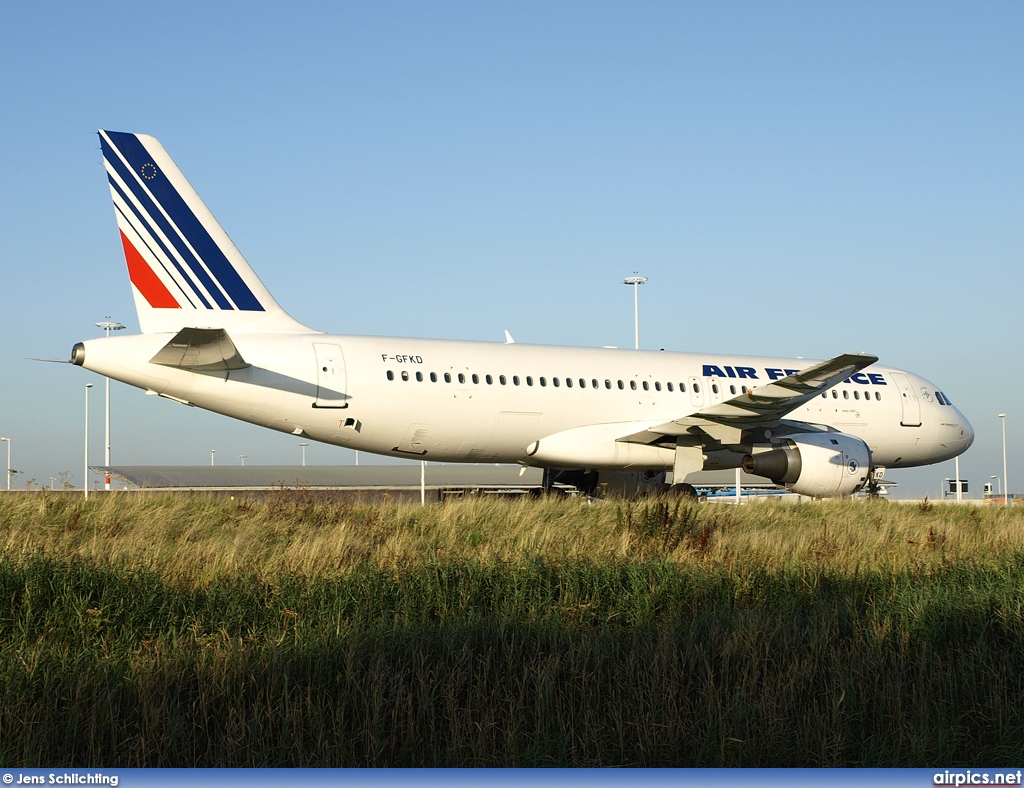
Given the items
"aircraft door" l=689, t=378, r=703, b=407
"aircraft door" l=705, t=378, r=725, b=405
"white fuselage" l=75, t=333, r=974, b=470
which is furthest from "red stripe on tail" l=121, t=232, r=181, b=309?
"aircraft door" l=705, t=378, r=725, b=405

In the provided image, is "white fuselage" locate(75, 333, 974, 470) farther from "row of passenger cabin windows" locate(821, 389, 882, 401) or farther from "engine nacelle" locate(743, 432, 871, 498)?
"engine nacelle" locate(743, 432, 871, 498)

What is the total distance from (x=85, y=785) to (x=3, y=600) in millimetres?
4812

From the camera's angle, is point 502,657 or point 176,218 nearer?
point 502,657

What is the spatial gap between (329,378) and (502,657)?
14371mm

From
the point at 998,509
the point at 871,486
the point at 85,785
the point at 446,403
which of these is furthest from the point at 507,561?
the point at 871,486

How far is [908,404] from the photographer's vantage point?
26875mm

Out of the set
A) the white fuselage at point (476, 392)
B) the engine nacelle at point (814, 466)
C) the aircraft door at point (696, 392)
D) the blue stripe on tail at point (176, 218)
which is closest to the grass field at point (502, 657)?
the white fuselage at point (476, 392)

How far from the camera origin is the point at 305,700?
561 centimetres

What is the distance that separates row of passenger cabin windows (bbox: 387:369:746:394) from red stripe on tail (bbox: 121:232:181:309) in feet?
14.9

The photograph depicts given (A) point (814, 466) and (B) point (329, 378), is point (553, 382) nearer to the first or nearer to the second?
(B) point (329, 378)

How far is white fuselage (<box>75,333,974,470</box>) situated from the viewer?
64.4ft

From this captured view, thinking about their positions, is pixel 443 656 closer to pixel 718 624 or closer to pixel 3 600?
pixel 718 624

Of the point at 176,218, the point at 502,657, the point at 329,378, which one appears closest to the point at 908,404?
the point at 329,378

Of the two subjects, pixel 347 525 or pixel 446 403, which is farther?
pixel 446 403
